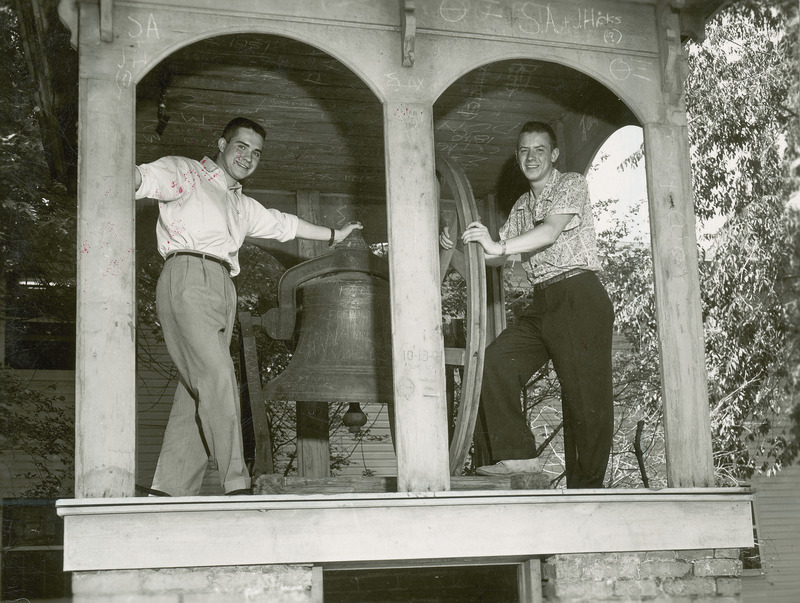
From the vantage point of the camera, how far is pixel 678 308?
5094 millimetres

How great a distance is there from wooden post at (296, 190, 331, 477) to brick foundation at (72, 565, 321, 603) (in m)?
2.63

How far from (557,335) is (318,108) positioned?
2147 millimetres

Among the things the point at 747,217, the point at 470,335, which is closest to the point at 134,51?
the point at 470,335

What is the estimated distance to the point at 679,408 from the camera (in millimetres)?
4996

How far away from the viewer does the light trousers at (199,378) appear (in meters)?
4.71

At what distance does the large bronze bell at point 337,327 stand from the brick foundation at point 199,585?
121 centimetres

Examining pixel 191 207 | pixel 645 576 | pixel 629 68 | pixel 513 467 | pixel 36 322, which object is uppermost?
pixel 629 68

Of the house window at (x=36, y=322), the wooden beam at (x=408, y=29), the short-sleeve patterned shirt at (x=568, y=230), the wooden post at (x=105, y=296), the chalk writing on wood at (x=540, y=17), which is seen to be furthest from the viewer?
the house window at (x=36, y=322)

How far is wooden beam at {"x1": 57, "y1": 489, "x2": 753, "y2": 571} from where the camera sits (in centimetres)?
414

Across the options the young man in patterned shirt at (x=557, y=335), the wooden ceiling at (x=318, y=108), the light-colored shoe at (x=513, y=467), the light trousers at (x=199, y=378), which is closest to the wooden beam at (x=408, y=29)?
the wooden ceiling at (x=318, y=108)

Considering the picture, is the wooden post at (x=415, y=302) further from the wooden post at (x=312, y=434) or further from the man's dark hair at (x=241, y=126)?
the wooden post at (x=312, y=434)

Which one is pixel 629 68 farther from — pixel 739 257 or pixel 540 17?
pixel 739 257

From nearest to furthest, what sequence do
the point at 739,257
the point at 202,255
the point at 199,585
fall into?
the point at 199,585
the point at 202,255
the point at 739,257

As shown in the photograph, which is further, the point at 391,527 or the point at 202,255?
the point at 202,255
